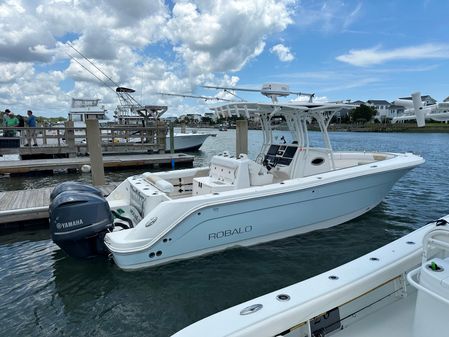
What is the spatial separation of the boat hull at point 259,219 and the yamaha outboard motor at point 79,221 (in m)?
0.36

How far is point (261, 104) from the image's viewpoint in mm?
5891

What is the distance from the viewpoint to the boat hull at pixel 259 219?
4.76 meters

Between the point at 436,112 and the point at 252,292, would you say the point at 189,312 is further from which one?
the point at 436,112

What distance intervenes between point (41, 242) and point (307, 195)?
5.13m

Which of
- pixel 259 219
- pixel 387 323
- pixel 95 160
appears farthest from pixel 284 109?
pixel 95 160

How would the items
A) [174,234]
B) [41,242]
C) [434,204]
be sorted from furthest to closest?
[434,204] → [41,242] → [174,234]

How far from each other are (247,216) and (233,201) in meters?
0.41

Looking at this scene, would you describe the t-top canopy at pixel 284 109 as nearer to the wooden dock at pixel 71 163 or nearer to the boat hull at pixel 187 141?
the wooden dock at pixel 71 163

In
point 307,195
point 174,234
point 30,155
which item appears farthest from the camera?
point 30,155

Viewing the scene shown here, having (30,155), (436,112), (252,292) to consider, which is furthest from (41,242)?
(30,155)

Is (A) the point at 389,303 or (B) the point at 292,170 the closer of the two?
(A) the point at 389,303

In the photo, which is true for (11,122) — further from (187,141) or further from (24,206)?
(24,206)

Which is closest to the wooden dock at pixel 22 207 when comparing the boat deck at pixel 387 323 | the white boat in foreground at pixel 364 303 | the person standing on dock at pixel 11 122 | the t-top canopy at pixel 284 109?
the t-top canopy at pixel 284 109

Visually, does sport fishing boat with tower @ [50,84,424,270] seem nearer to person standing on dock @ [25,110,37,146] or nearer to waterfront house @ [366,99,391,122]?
person standing on dock @ [25,110,37,146]
